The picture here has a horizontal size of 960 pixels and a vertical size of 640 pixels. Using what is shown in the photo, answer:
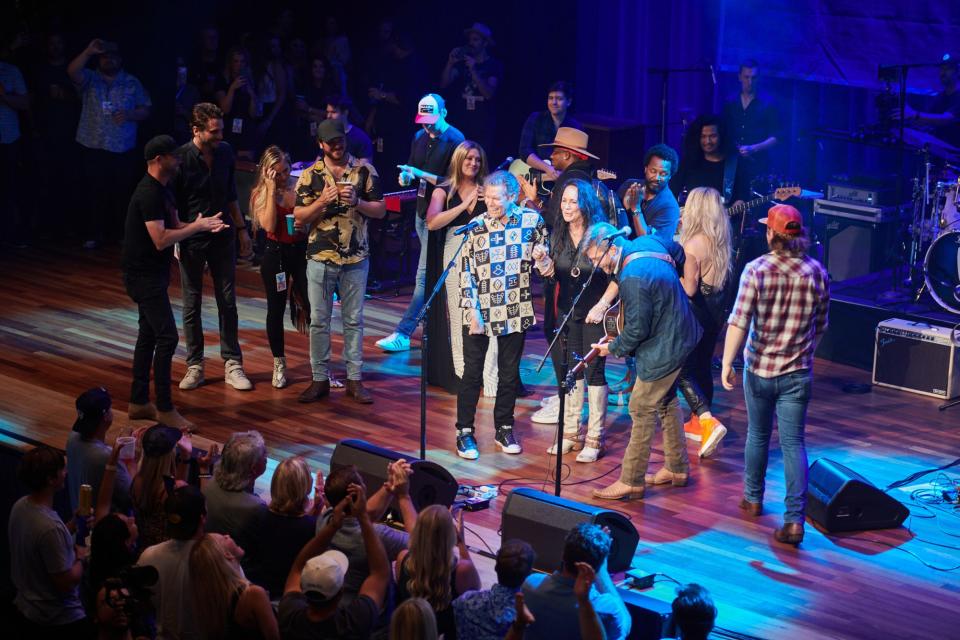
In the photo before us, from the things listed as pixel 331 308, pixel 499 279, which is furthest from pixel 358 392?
pixel 499 279

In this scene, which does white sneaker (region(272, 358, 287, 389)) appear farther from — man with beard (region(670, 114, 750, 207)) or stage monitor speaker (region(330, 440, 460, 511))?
man with beard (region(670, 114, 750, 207))

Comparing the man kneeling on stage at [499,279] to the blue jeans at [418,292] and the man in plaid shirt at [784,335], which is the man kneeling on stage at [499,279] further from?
the blue jeans at [418,292]

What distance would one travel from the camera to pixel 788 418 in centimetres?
632

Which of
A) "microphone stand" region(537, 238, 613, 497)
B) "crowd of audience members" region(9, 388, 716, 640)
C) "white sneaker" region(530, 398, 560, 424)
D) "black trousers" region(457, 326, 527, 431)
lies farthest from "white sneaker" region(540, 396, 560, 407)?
"crowd of audience members" region(9, 388, 716, 640)

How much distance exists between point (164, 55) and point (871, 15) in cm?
679

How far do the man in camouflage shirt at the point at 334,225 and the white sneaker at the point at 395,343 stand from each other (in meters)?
1.23

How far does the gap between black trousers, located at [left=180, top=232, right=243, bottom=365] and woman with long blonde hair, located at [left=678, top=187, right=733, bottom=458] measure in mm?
2973

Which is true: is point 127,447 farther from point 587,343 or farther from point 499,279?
point 587,343

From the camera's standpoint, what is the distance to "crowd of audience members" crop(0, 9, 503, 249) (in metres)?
12.0

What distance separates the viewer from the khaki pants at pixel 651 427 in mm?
6609

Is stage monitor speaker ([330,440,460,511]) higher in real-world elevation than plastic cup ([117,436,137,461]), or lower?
lower

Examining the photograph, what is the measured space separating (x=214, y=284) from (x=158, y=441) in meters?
3.13

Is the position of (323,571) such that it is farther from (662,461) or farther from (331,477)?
(662,461)

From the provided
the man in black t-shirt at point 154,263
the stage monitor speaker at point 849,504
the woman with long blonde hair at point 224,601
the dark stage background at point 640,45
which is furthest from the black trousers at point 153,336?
the dark stage background at point 640,45
